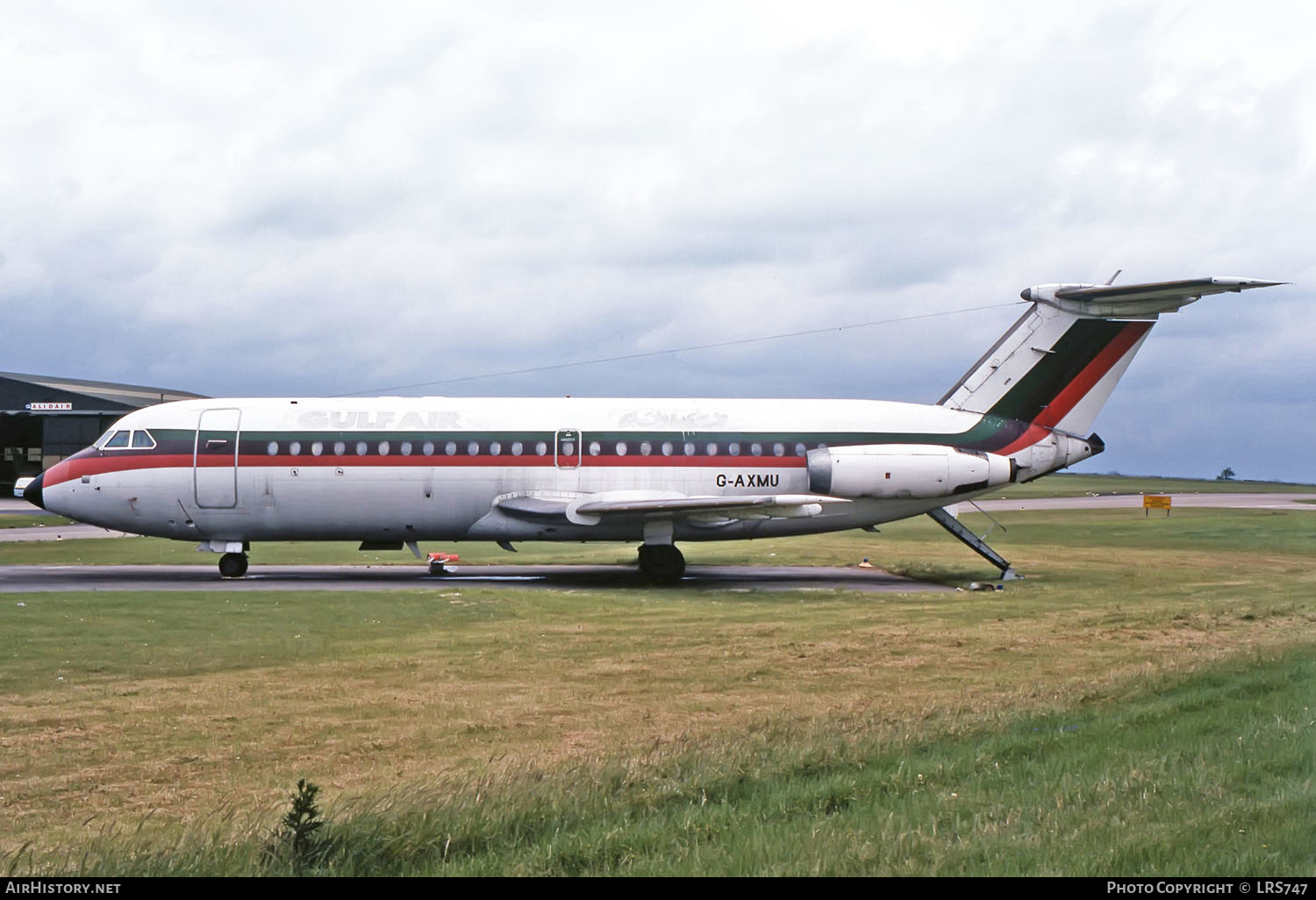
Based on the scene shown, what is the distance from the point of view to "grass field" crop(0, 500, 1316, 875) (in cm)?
664

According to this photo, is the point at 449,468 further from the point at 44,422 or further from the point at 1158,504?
the point at 44,422

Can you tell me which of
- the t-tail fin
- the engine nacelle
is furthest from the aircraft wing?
the t-tail fin

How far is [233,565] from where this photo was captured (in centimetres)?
2634

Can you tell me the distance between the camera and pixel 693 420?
26.8m

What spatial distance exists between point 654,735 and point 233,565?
18.6 meters

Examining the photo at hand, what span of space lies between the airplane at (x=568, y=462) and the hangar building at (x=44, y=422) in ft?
Result: 130

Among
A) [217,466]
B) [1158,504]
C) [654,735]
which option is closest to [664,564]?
[217,466]

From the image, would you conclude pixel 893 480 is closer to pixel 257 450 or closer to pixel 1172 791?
pixel 257 450

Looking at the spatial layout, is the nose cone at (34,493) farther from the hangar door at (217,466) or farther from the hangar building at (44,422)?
the hangar building at (44,422)

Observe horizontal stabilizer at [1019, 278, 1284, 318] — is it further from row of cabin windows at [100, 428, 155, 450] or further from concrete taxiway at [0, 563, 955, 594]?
row of cabin windows at [100, 428, 155, 450]

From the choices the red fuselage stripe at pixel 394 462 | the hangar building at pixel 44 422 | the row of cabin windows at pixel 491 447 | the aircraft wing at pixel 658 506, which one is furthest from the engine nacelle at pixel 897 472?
the hangar building at pixel 44 422

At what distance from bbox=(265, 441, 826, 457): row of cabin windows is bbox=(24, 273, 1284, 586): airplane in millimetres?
39

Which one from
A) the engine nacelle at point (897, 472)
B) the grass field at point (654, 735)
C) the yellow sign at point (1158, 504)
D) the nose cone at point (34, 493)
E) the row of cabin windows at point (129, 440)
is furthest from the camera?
the yellow sign at point (1158, 504)

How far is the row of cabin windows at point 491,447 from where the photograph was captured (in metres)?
26.0
